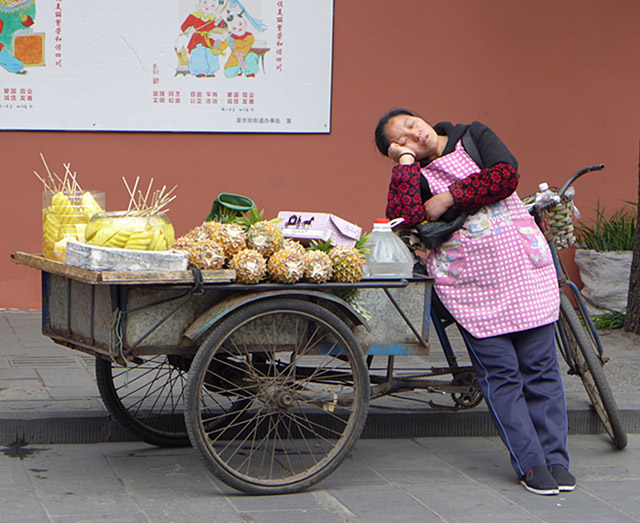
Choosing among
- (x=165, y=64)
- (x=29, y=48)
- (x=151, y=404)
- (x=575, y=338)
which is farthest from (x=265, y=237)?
(x=29, y=48)

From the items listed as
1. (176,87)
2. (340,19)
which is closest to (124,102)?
(176,87)

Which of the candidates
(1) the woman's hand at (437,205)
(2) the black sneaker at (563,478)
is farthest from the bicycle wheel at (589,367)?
(1) the woman's hand at (437,205)

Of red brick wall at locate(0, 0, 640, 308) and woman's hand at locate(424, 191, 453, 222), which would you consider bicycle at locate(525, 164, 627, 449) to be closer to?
woman's hand at locate(424, 191, 453, 222)

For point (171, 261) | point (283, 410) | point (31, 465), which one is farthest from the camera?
point (31, 465)

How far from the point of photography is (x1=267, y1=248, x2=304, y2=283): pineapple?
361cm

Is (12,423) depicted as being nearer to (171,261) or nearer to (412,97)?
(171,261)

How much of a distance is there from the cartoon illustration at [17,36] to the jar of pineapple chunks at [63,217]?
11.5ft

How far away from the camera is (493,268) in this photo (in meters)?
4.00

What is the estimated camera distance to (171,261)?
3494 mm

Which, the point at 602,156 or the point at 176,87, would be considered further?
the point at 602,156

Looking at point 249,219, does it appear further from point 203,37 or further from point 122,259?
point 203,37

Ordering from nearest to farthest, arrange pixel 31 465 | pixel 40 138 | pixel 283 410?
pixel 283 410
pixel 31 465
pixel 40 138

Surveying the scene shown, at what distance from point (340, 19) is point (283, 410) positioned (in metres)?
4.38

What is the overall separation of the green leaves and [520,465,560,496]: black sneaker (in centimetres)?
420
